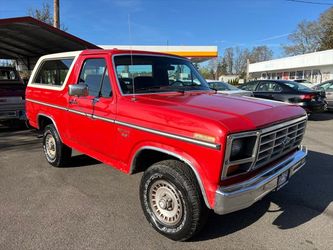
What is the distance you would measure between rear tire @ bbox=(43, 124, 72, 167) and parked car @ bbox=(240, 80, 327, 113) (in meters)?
8.91

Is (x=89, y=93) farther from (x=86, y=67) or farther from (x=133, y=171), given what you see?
(x=133, y=171)

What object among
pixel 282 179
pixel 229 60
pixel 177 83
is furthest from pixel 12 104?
pixel 229 60

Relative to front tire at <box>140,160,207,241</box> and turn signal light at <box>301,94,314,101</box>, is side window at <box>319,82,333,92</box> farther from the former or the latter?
front tire at <box>140,160,207,241</box>

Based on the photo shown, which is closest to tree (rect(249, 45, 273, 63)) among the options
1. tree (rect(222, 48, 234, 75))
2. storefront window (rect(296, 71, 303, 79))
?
tree (rect(222, 48, 234, 75))

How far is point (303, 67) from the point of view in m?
41.6

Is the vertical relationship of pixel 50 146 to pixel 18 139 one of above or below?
above

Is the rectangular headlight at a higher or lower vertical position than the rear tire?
higher


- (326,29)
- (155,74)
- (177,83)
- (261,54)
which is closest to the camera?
(155,74)

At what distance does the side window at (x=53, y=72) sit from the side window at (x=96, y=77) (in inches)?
20.5

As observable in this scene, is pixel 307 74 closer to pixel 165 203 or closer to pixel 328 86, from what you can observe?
pixel 328 86

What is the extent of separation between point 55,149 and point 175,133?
129 inches

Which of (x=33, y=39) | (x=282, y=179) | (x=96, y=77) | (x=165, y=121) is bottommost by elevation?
(x=282, y=179)

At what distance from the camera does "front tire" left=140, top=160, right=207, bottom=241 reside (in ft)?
10.6

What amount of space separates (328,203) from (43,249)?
12.1 feet
